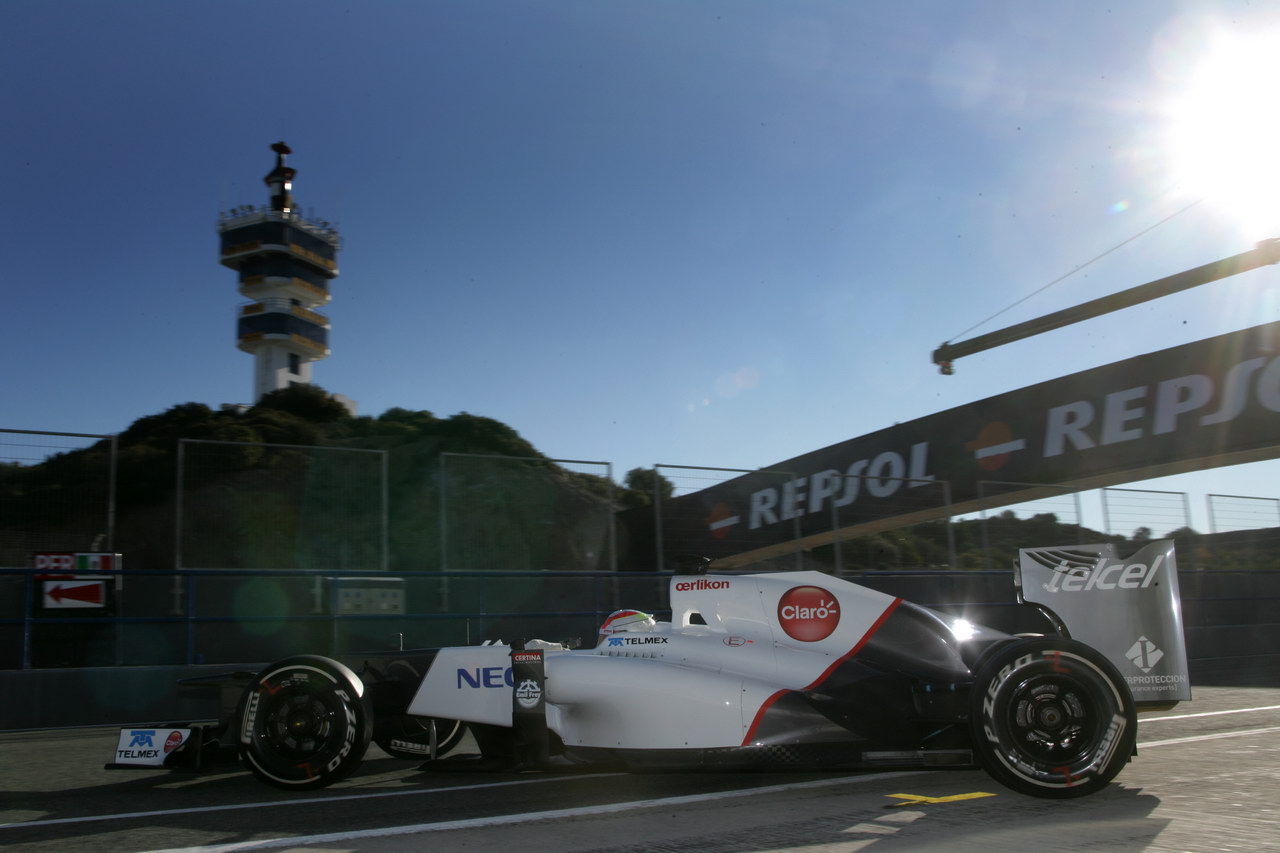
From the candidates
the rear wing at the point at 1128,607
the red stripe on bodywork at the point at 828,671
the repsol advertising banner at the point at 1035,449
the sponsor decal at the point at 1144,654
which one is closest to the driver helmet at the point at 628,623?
the red stripe on bodywork at the point at 828,671

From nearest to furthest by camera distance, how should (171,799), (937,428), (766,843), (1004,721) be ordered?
(766,843), (1004,721), (171,799), (937,428)

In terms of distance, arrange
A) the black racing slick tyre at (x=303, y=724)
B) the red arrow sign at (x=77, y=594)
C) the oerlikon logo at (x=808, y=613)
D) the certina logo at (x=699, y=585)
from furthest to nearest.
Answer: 1. the red arrow sign at (x=77, y=594)
2. the certina logo at (x=699, y=585)
3. the oerlikon logo at (x=808, y=613)
4. the black racing slick tyre at (x=303, y=724)

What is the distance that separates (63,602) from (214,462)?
7.51 ft

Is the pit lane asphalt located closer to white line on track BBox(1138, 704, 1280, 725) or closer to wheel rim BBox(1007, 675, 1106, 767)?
wheel rim BBox(1007, 675, 1106, 767)

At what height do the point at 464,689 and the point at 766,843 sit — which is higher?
the point at 464,689

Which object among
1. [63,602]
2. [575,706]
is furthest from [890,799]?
[63,602]

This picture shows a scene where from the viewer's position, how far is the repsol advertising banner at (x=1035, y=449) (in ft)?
47.5

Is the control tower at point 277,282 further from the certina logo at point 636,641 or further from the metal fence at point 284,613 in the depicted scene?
the certina logo at point 636,641

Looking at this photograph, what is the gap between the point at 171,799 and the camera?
536cm

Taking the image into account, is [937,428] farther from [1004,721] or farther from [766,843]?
[766,843]

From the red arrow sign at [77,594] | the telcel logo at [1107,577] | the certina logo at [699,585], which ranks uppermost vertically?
the red arrow sign at [77,594]

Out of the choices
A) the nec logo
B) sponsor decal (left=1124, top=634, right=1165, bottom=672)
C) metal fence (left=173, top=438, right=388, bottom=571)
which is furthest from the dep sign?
sponsor decal (left=1124, top=634, right=1165, bottom=672)

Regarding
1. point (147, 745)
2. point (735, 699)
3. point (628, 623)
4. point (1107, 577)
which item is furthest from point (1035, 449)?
point (147, 745)

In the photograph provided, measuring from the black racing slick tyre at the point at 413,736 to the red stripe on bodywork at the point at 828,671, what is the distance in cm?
209
